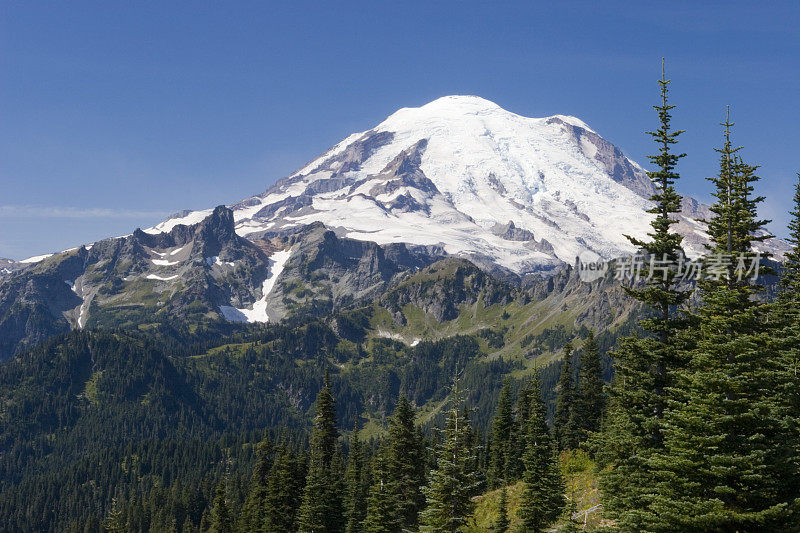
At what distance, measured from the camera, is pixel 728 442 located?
93.5ft

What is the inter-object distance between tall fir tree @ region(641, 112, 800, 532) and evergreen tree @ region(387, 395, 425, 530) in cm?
4020

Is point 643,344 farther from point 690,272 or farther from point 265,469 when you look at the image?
point 265,469

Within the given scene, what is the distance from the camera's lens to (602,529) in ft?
113

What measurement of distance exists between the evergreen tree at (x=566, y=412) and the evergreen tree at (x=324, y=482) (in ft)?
99.9

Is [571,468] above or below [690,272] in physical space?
below

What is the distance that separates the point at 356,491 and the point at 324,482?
1222 centimetres

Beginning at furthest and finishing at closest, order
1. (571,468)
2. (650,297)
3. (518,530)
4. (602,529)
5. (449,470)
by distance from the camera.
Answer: (571,468) → (518,530) → (449,470) → (650,297) → (602,529)

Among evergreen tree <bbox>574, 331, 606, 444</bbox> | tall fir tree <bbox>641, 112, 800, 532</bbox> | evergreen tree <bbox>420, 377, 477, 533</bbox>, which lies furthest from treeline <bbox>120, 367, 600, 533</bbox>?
tall fir tree <bbox>641, 112, 800, 532</bbox>

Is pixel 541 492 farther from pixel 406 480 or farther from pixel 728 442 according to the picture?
pixel 728 442

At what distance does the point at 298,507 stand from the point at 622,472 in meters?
51.4

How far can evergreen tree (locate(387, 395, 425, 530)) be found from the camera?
67938mm

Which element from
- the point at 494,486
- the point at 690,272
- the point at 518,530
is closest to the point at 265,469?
the point at 494,486

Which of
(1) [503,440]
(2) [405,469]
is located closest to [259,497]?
(2) [405,469]

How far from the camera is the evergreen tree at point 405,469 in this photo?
67.9 meters
